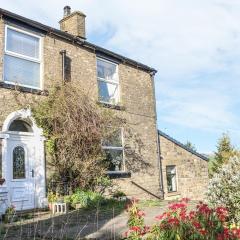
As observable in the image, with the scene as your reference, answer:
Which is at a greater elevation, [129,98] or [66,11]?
[66,11]

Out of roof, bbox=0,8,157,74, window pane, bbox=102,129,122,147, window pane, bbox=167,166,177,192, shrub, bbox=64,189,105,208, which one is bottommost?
shrub, bbox=64,189,105,208

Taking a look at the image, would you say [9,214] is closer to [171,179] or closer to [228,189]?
[228,189]

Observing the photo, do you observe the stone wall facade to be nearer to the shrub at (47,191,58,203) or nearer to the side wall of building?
the side wall of building

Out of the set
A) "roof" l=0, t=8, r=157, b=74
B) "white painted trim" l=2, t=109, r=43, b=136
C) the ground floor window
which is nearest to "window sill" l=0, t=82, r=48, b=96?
"white painted trim" l=2, t=109, r=43, b=136

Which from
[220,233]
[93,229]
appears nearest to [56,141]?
[93,229]

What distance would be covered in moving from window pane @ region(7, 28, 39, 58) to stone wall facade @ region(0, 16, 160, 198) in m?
0.26

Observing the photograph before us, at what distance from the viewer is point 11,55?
13461 millimetres

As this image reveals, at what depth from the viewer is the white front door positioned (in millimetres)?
12680

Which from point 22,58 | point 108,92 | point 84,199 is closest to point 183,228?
point 84,199

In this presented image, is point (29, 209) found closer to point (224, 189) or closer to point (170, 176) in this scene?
point (224, 189)

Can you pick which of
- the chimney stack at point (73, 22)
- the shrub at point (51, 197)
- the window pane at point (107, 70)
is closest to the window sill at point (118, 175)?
the shrub at point (51, 197)

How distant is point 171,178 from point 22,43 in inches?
391

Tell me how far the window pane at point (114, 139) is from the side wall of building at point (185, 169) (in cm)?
297

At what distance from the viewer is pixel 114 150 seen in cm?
1664
